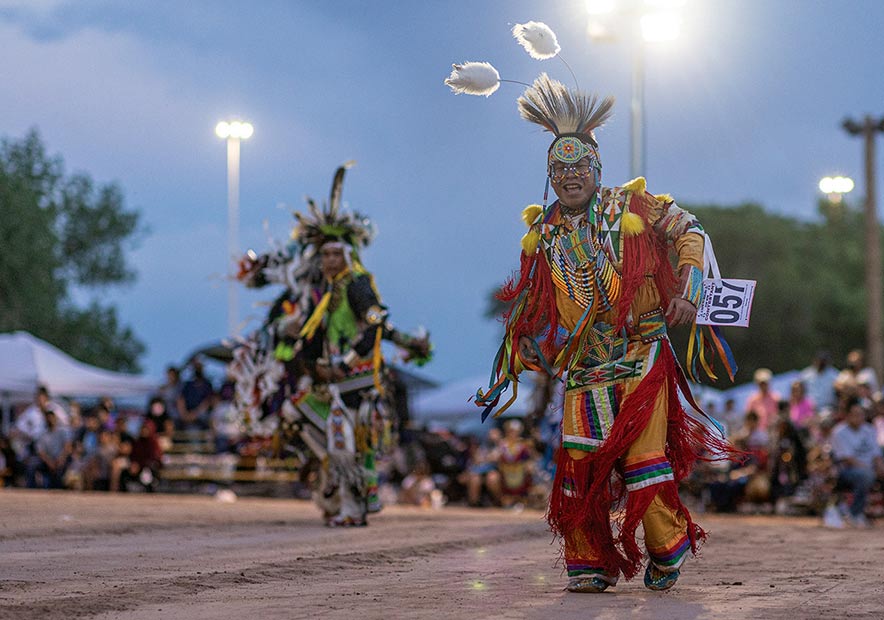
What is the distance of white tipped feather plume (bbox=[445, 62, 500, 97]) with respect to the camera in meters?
7.63

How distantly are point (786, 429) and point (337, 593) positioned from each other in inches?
434

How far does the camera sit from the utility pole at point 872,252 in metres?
27.6

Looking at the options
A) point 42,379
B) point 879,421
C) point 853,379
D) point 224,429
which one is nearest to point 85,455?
point 224,429

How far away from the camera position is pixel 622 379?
22.7 ft

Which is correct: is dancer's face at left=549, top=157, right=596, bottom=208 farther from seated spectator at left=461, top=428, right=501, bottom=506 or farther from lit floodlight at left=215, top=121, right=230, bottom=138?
lit floodlight at left=215, top=121, right=230, bottom=138

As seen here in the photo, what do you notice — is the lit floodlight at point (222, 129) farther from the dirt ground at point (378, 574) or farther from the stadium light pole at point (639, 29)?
the dirt ground at point (378, 574)

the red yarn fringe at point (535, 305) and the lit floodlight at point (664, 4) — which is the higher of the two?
the lit floodlight at point (664, 4)

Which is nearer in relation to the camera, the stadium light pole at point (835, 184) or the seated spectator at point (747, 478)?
the seated spectator at point (747, 478)

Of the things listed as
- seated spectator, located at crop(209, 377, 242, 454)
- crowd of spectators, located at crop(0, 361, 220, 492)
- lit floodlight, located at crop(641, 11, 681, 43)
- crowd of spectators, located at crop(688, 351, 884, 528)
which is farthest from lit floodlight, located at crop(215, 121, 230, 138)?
crowd of spectators, located at crop(688, 351, 884, 528)

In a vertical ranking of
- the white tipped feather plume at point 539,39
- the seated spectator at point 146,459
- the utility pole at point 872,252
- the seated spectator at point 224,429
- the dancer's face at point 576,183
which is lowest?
the seated spectator at point 146,459

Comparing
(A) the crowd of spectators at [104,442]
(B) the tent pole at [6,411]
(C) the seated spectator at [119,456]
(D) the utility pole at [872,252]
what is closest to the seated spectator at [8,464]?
(A) the crowd of spectators at [104,442]

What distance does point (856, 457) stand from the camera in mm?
14922

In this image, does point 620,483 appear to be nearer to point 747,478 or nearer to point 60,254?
point 747,478

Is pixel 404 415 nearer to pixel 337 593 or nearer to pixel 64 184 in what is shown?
pixel 337 593
